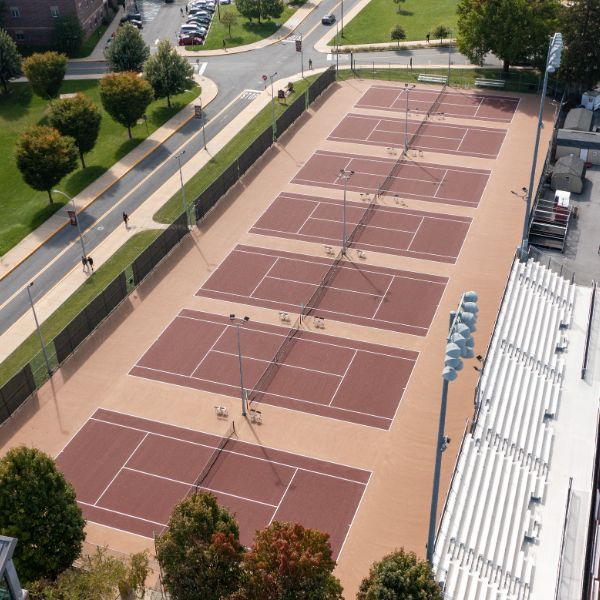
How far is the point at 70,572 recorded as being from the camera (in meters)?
34.2

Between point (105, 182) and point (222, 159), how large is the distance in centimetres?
1004

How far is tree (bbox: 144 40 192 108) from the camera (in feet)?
258

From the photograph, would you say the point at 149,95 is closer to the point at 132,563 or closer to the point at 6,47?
the point at 6,47

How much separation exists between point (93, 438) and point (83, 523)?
29.5ft

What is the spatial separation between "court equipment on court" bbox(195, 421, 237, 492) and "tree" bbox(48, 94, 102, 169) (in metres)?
34.9

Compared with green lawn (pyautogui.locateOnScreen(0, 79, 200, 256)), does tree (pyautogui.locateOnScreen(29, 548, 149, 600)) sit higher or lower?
lower

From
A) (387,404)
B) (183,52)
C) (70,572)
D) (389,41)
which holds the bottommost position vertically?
(70,572)

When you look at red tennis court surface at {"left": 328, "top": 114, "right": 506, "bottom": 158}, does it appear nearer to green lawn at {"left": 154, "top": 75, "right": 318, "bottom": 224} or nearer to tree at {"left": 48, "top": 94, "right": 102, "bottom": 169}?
green lawn at {"left": 154, "top": 75, "right": 318, "bottom": 224}

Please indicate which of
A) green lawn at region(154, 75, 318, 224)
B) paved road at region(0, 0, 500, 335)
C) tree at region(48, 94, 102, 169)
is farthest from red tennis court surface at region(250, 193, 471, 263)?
tree at region(48, 94, 102, 169)

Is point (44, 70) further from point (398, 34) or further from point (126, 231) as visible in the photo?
point (398, 34)

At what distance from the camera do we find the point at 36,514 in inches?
1308

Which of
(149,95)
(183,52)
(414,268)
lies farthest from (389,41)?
(414,268)

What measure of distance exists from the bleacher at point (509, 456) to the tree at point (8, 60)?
57.7 metres

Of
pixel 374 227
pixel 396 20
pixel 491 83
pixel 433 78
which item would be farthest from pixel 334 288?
pixel 396 20
